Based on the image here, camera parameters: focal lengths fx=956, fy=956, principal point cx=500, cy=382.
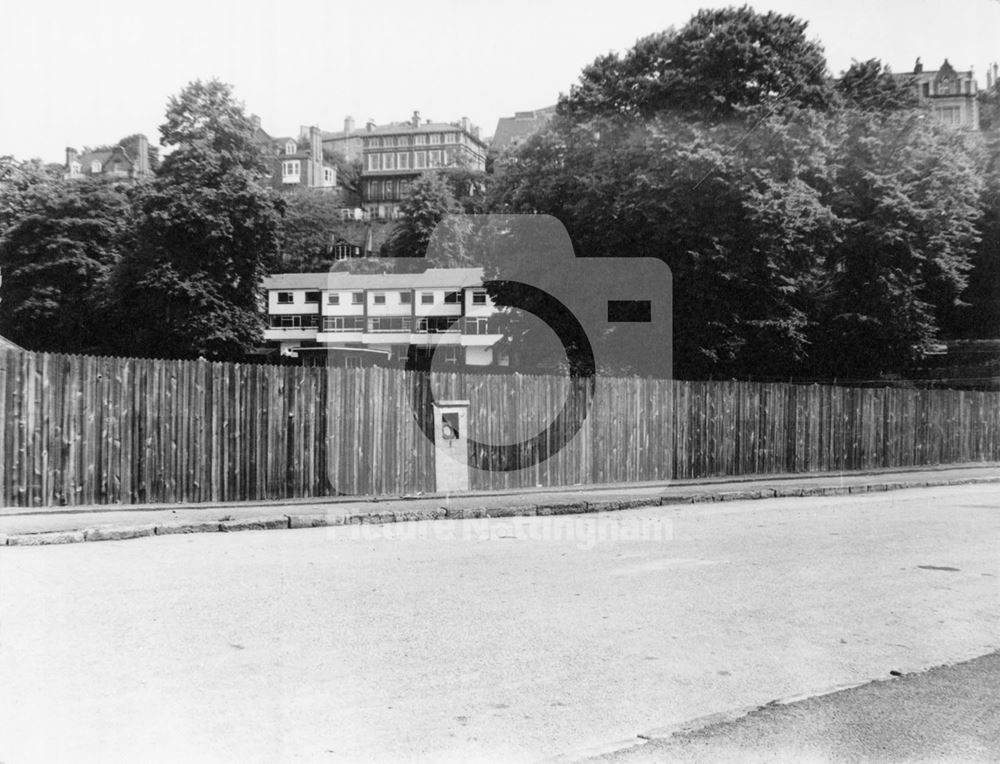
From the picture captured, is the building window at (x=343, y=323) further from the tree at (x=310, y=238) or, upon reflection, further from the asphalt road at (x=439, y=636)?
the asphalt road at (x=439, y=636)

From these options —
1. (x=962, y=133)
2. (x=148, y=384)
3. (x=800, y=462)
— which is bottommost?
(x=800, y=462)

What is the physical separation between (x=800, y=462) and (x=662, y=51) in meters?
18.6

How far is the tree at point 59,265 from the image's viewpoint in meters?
57.5

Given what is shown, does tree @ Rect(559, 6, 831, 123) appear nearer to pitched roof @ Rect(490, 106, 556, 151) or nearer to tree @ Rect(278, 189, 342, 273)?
pitched roof @ Rect(490, 106, 556, 151)

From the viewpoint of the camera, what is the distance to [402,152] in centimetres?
12725

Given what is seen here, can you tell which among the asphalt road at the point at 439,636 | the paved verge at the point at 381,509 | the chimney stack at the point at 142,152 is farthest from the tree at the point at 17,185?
the asphalt road at the point at 439,636

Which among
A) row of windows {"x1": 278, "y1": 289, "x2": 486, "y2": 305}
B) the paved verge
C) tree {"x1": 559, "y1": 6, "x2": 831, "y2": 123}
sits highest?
tree {"x1": 559, "y1": 6, "x2": 831, "y2": 123}

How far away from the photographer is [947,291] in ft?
129

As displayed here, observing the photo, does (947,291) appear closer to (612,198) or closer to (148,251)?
(612,198)

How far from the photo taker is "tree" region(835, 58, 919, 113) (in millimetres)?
37938

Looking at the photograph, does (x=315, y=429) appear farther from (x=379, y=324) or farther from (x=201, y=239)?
(x=379, y=324)

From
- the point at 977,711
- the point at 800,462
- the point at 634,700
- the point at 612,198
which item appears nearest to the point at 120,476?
the point at 634,700

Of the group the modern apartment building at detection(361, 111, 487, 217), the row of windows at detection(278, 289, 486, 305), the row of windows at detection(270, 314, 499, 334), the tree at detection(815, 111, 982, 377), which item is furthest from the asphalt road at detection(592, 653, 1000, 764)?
the modern apartment building at detection(361, 111, 487, 217)

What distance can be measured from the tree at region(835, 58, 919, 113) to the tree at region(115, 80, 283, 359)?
92.7ft
